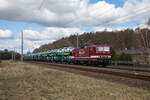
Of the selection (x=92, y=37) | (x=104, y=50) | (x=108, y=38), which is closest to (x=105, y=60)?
(x=104, y=50)

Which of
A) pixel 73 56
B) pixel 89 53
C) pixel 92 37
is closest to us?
pixel 89 53

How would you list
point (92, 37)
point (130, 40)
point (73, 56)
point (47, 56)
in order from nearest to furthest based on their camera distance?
point (73, 56) < point (47, 56) < point (130, 40) < point (92, 37)

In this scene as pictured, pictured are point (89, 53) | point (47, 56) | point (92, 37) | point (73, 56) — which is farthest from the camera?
point (92, 37)

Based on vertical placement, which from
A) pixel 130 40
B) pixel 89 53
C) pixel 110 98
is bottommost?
pixel 110 98

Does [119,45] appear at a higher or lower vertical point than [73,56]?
higher

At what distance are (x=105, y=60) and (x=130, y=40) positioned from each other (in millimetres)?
67709

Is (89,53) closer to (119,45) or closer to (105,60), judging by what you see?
(105,60)

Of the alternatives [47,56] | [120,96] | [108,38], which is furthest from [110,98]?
[108,38]

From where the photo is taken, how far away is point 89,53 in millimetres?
28750

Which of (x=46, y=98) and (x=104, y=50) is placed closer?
(x=46, y=98)

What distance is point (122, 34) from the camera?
3607 inches

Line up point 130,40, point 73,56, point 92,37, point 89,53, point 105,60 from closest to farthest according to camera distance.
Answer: point 105,60, point 89,53, point 73,56, point 130,40, point 92,37

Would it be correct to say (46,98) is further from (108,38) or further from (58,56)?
(108,38)

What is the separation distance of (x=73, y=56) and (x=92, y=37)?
213 feet
